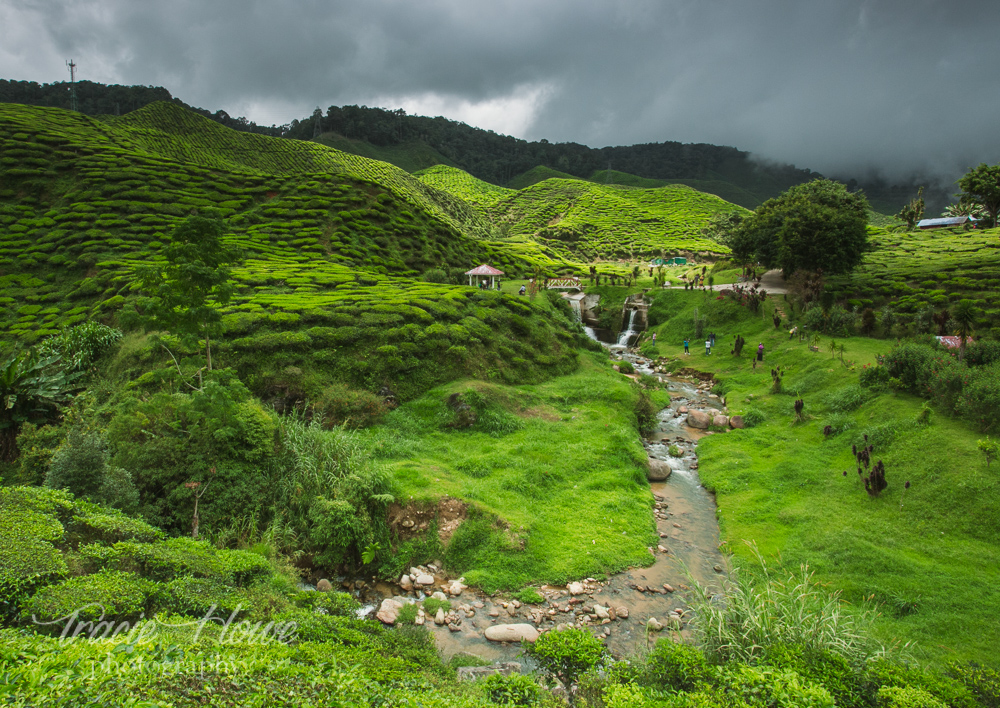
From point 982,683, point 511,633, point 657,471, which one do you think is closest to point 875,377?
point 657,471

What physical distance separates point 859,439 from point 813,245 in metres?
20.4

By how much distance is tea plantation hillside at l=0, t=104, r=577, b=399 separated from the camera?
18625 millimetres

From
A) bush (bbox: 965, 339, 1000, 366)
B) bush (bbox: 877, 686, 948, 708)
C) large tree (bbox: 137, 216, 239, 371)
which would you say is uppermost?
large tree (bbox: 137, 216, 239, 371)

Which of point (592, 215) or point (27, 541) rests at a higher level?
point (592, 215)

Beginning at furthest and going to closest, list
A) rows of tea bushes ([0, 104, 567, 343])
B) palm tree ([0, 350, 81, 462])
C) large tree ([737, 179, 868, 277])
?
large tree ([737, 179, 868, 277]) < rows of tea bushes ([0, 104, 567, 343]) < palm tree ([0, 350, 81, 462])

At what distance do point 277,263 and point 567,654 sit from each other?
102ft

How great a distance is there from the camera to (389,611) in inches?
378

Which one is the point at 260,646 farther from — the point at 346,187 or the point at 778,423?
the point at 346,187

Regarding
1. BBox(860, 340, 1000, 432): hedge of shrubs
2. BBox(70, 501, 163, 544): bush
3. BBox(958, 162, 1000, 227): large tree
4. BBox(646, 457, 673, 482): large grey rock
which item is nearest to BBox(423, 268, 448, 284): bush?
BBox(646, 457, 673, 482): large grey rock

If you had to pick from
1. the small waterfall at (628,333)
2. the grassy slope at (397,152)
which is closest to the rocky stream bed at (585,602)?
the small waterfall at (628,333)

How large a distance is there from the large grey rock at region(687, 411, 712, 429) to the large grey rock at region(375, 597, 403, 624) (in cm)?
1606

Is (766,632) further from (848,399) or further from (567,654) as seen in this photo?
(848,399)

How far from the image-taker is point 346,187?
4575 centimetres

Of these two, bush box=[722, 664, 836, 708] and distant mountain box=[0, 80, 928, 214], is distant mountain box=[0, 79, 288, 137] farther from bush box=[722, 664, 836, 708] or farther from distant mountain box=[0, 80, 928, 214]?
bush box=[722, 664, 836, 708]
